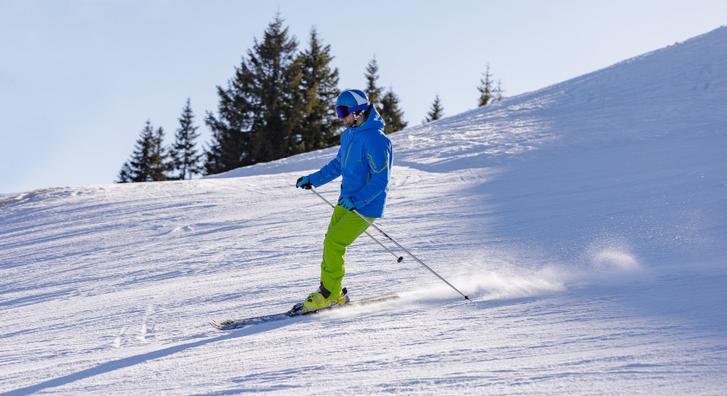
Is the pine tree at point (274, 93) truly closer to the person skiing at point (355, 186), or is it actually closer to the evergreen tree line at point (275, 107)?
the evergreen tree line at point (275, 107)

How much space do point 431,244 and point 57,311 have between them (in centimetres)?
390

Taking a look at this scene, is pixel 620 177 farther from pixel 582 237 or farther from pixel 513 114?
pixel 513 114

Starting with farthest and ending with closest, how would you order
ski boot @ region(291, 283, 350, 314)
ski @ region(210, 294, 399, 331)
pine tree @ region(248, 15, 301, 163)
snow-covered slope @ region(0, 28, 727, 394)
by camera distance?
pine tree @ region(248, 15, 301, 163) < ski boot @ region(291, 283, 350, 314) < ski @ region(210, 294, 399, 331) < snow-covered slope @ region(0, 28, 727, 394)

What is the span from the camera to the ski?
5.38 metres

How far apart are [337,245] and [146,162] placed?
41845 mm

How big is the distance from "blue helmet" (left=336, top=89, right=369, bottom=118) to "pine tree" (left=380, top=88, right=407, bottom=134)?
42.3 metres

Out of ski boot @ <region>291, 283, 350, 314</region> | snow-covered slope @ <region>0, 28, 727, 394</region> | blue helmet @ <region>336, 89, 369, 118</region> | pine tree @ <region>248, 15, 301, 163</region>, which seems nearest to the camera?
snow-covered slope @ <region>0, 28, 727, 394</region>

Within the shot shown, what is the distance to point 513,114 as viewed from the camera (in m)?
18.3

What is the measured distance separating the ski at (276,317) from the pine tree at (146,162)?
40980 mm

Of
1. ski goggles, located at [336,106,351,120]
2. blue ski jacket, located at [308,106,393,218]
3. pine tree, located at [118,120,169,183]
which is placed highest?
pine tree, located at [118,120,169,183]

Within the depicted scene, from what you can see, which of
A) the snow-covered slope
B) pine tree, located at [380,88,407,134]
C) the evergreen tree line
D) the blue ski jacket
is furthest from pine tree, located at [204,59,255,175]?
the blue ski jacket

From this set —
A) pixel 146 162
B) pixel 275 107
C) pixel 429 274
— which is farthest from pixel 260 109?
pixel 429 274

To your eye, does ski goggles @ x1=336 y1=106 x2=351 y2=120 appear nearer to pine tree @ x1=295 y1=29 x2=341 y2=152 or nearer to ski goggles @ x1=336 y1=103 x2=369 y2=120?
ski goggles @ x1=336 y1=103 x2=369 y2=120

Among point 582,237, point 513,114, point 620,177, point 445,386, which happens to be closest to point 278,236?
point 582,237
